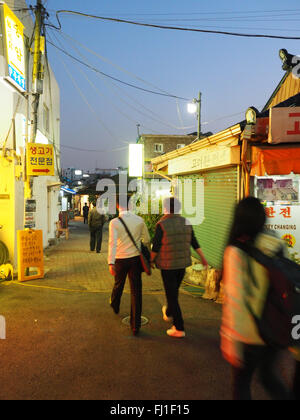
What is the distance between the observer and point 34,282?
7.93 m

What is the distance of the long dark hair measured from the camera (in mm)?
2641

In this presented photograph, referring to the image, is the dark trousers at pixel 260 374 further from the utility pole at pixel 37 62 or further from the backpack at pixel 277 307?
the utility pole at pixel 37 62

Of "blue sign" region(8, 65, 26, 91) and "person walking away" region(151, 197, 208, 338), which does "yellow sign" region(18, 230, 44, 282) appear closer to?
"blue sign" region(8, 65, 26, 91)

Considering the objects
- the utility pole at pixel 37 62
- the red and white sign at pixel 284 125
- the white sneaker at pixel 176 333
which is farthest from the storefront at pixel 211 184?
the utility pole at pixel 37 62

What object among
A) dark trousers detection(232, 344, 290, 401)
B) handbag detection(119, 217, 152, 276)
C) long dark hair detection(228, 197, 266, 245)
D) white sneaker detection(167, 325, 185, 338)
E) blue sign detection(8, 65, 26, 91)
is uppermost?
blue sign detection(8, 65, 26, 91)

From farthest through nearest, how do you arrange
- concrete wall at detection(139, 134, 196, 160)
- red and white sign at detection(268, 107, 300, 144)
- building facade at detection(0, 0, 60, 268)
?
concrete wall at detection(139, 134, 196, 160)
building facade at detection(0, 0, 60, 268)
red and white sign at detection(268, 107, 300, 144)

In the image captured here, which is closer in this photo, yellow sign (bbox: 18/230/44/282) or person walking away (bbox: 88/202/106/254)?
yellow sign (bbox: 18/230/44/282)

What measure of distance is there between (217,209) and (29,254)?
462cm

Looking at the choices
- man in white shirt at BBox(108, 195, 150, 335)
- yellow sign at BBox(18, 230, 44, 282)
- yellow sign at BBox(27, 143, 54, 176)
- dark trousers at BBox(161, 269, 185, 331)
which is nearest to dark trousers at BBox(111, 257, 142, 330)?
man in white shirt at BBox(108, 195, 150, 335)

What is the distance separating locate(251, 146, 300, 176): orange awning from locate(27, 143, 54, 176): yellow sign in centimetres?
486

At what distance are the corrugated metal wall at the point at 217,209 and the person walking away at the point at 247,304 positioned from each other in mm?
4450

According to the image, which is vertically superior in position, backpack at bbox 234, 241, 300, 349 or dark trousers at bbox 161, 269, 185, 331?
backpack at bbox 234, 241, 300, 349

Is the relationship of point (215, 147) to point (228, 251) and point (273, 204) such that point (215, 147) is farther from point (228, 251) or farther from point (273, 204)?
point (228, 251)

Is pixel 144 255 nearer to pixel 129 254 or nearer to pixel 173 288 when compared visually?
pixel 129 254
